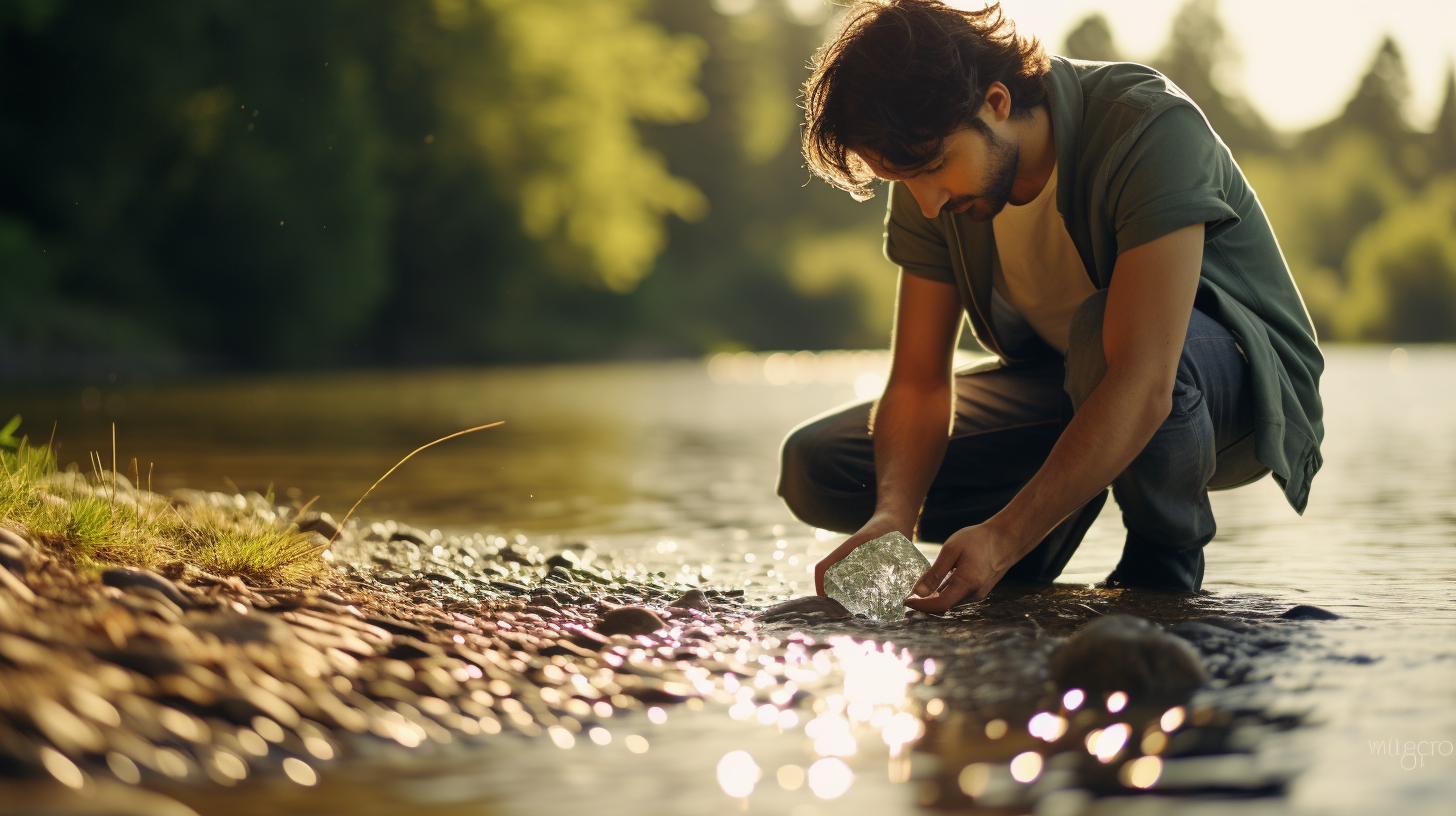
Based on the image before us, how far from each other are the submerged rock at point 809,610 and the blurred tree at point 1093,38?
3997 cm

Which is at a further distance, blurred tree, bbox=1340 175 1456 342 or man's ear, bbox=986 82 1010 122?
blurred tree, bbox=1340 175 1456 342

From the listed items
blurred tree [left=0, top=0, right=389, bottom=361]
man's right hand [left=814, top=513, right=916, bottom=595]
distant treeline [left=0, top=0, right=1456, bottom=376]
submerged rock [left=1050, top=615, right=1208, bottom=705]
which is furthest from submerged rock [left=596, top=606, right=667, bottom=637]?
blurred tree [left=0, top=0, right=389, bottom=361]

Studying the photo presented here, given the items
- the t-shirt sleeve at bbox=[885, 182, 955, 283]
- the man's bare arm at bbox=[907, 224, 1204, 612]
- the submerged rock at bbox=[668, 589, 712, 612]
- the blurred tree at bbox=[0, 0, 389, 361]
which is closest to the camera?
the man's bare arm at bbox=[907, 224, 1204, 612]

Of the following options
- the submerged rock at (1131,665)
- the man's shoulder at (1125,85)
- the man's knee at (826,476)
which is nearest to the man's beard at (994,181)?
the man's shoulder at (1125,85)

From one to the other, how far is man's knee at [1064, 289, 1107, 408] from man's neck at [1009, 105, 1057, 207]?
298 mm

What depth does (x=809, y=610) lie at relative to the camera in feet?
9.15

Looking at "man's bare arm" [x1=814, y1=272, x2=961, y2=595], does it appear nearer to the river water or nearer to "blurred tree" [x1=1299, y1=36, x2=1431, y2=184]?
the river water

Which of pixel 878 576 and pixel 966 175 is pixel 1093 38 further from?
pixel 878 576

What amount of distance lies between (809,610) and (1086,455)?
2.09ft

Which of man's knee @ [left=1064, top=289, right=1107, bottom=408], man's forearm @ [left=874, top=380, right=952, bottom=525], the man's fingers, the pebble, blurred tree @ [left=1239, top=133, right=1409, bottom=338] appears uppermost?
Result: blurred tree @ [left=1239, top=133, right=1409, bottom=338]

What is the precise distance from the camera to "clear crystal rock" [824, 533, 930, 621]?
274 cm

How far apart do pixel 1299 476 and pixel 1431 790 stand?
1426mm

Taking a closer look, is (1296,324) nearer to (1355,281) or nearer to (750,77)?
(1355,281)

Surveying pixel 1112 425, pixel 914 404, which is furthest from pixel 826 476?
pixel 1112 425
